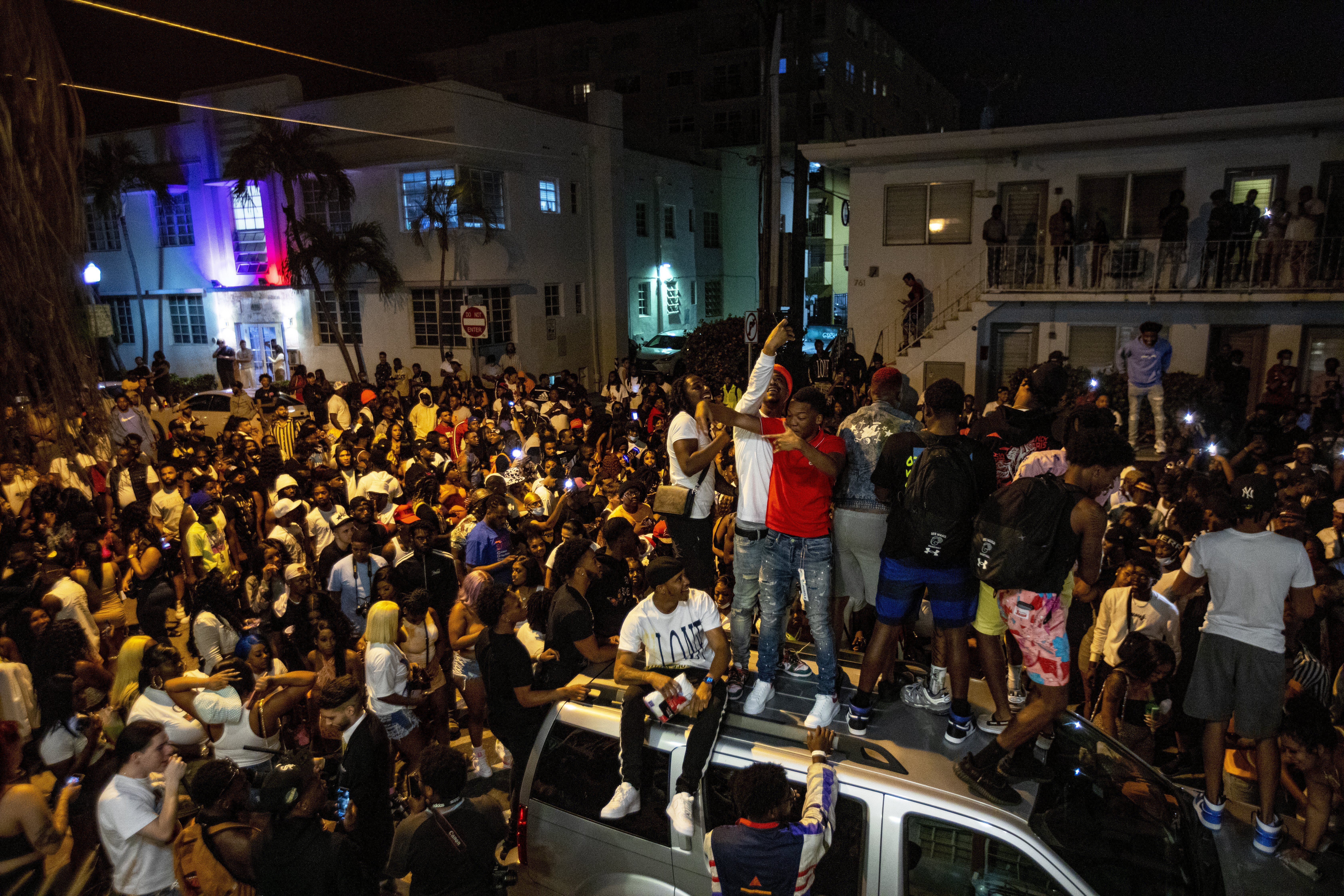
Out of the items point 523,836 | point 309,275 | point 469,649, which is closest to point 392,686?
point 469,649

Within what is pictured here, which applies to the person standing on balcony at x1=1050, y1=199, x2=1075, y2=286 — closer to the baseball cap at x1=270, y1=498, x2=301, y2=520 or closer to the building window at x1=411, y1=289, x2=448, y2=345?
the baseball cap at x1=270, y1=498, x2=301, y2=520

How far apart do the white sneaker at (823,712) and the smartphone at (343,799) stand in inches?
108

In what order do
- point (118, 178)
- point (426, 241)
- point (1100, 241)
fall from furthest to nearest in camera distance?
point (118, 178) < point (426, 241) < point (1100, 241)

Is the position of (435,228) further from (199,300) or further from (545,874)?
(545,874)

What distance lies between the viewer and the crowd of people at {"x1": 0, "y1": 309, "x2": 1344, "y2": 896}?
3.72m

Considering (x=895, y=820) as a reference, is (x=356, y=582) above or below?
below

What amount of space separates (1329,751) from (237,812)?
569 centimetres

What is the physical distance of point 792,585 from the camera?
4543mm

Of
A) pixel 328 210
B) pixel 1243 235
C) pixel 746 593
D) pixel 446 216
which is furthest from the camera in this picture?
pixel 328 210

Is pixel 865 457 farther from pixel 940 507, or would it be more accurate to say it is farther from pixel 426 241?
pixel 426 241

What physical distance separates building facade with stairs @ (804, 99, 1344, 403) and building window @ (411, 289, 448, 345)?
1169 cm


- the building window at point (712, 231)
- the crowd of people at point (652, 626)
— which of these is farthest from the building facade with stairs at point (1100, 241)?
the building window at point (712, 231)

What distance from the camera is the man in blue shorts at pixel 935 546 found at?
3.92 metres

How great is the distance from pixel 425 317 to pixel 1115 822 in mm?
22516
